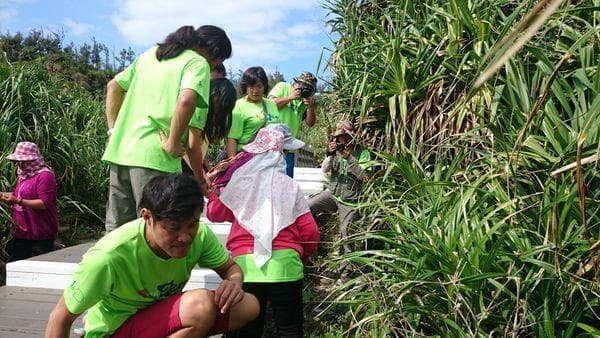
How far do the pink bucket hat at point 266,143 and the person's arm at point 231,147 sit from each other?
1.39 m

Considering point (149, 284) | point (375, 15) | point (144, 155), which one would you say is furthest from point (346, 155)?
point (149, 284)

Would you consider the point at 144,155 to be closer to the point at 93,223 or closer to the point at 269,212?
the point at 269,212

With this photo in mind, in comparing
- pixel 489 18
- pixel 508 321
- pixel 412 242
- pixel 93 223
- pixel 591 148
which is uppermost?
pixel 489 18

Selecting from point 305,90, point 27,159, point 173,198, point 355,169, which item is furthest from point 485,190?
point 27,159

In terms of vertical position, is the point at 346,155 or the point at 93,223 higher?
the point at 346,155

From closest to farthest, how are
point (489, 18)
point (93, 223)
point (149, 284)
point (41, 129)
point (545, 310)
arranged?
point (545, 310) → point (149, 284) → point (489, 18) → point (41, 129) → point (93, 223)

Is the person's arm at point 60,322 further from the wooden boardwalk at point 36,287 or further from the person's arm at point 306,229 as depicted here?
the person's arm at point 306,229

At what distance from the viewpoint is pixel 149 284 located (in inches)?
96.4

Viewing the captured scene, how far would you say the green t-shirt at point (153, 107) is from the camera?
2977mm

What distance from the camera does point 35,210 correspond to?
15.3 ft

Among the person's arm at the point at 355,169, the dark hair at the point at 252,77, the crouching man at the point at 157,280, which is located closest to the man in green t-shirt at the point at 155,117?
the crouching man at the point at 157,280

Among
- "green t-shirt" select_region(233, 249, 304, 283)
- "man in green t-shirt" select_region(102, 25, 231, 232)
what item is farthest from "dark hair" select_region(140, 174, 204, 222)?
"green t-shirt" select_region(233, 249, 304, 283)

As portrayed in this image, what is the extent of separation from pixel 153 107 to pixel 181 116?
0.79 feet

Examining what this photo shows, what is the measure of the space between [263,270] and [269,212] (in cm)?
29
